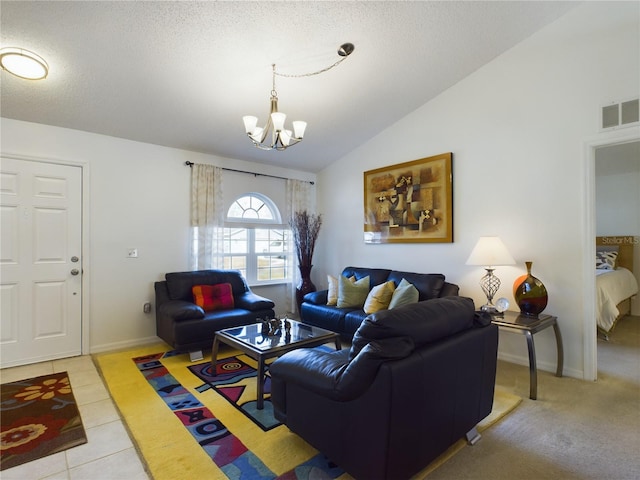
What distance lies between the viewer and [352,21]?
8.84 feet

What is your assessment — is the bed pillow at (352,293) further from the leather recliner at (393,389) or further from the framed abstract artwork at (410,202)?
the leather recliner at (393,389)

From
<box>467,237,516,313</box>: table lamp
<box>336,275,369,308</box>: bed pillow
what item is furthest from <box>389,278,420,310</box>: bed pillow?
<box>467,237,516,313</box>: table lamp

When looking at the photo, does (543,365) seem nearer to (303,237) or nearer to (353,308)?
(353,308)

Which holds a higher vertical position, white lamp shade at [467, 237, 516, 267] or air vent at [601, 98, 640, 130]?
air vent at [601, 98, 640, 130]

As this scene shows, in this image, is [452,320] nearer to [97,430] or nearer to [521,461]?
[521,461]

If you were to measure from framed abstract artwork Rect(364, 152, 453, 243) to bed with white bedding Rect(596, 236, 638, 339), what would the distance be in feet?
6.53

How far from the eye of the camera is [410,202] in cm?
425

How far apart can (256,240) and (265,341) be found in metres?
2.54

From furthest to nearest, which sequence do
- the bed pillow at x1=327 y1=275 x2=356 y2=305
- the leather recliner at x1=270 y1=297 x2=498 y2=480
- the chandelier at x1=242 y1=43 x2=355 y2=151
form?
the bed pillow at x1=327 y1=275 x2=356 y2=305, the chandelier at x1=242 y1=43 x2=355 y2=151, the leather recliner at x1=270 y1=297 x2=498 y2=480

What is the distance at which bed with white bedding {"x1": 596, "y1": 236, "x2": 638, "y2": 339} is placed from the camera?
390 centimetres

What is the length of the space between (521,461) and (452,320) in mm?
898

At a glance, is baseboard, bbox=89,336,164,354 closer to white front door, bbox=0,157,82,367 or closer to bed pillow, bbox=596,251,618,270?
white front door, bbox=0,157,82,367

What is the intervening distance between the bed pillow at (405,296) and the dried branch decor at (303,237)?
1864mm

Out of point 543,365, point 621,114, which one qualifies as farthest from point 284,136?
point 543,365
